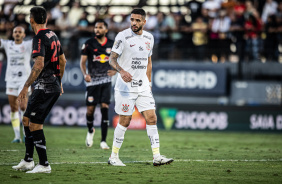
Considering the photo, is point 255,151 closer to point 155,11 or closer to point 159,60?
point 159,60

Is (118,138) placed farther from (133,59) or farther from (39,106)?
Answer: (39,106)

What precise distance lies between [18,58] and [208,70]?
29.8 feet

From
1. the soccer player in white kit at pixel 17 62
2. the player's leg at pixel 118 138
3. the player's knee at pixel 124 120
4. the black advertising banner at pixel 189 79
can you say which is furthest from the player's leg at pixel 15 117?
the black advertising banner at pixel 189 79

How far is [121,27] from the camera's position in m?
21.2

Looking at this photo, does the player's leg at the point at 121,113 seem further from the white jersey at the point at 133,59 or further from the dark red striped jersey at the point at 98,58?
the dark red striped jersey at the point at 98,58

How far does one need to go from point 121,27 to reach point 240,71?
527 centimetres

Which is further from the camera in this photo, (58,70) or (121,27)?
(121,27)

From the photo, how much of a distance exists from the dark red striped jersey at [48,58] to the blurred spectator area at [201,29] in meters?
12.6

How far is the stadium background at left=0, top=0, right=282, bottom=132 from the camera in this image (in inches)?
776

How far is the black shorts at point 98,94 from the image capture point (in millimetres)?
12734

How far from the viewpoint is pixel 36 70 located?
7754mm

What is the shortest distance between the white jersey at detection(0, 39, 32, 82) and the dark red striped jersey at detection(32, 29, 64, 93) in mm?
5351

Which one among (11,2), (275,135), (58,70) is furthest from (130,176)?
(11,2)

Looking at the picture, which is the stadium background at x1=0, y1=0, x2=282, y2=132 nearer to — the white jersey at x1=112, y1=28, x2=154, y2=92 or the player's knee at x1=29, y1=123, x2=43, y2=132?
Answer: the white jersey at x1=112, y1=28, x2=154, y2=92
